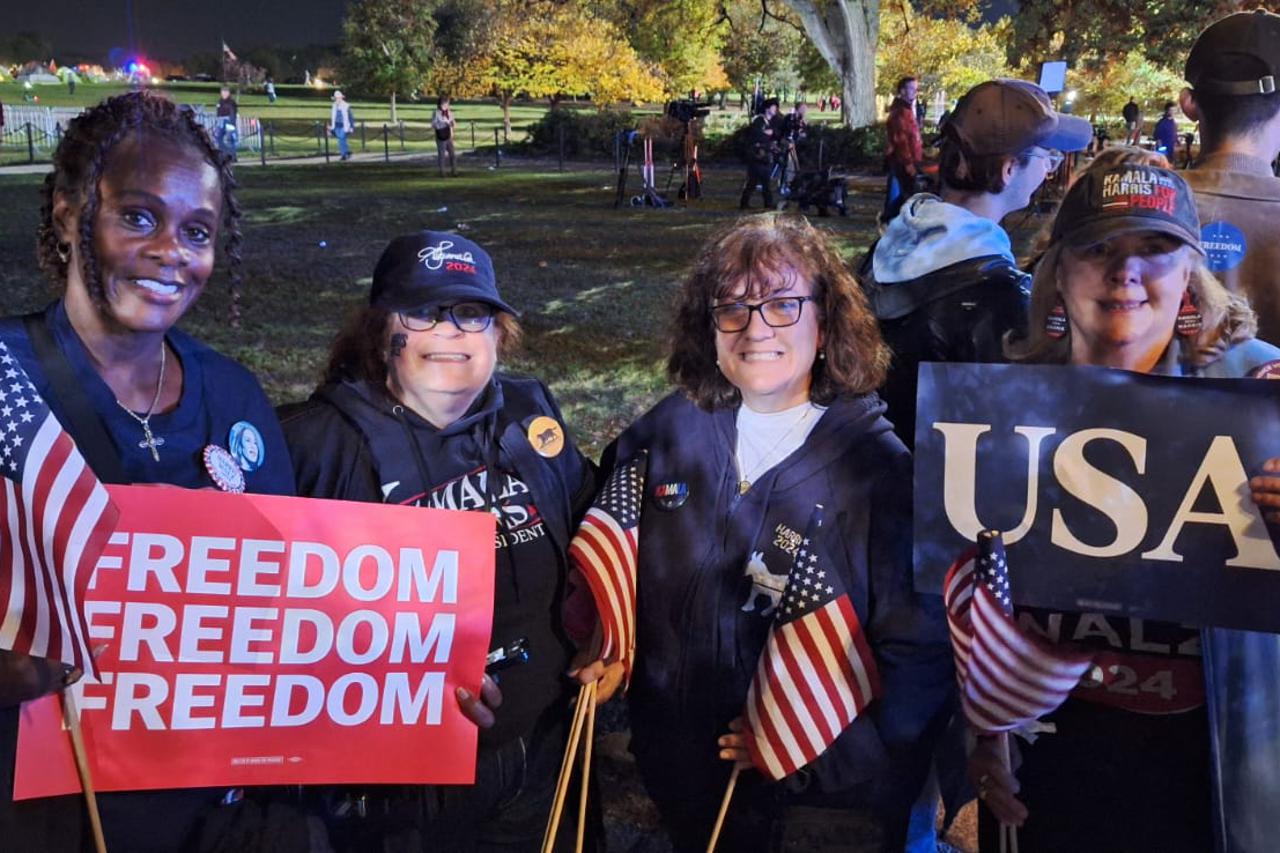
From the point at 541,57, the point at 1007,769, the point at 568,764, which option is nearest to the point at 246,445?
the point at 568,764

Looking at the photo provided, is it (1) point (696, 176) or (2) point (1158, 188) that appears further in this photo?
(1) point (696, 176)

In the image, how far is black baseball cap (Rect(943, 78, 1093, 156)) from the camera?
141 inches

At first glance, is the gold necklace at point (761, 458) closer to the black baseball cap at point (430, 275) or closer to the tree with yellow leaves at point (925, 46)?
the black baseball cap at point (430, 275)

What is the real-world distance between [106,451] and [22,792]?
684 millimetres

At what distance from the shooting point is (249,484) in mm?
2459

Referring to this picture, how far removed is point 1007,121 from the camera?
3584 millimetres

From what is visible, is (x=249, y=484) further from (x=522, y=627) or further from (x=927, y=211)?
(x=927, y=211)

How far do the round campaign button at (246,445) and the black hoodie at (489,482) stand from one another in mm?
183

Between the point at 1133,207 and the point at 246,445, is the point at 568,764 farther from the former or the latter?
the point at 1133,207

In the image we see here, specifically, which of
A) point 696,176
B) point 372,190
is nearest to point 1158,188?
point 696,176

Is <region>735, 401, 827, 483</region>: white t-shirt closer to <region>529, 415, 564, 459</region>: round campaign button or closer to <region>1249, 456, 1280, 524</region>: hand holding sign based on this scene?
<region>529, 415, 564, 459</region>: round campaign button

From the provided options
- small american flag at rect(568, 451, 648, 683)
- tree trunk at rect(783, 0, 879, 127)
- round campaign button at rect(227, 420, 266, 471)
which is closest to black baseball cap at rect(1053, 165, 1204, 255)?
small american flag at rect(568, 451, 648, 683)

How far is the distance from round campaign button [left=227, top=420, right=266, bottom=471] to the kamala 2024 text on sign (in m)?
1.48

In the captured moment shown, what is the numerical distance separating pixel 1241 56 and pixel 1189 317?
5.30ft
